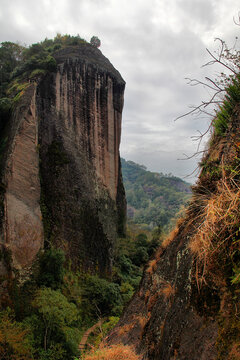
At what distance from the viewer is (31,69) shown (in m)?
18.5

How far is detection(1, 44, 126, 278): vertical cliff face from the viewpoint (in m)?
13.6

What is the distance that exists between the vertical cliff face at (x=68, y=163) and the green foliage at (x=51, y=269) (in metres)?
0.73

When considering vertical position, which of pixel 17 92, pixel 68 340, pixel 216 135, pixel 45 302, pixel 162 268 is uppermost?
pixel 17 92

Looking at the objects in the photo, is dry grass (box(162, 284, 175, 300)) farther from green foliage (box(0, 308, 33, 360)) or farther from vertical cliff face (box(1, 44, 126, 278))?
vertical cliff face (box(1, 44, 126, 278))

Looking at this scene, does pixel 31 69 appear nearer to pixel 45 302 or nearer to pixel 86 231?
pixel 86 231

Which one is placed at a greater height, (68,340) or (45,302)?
(45,302)

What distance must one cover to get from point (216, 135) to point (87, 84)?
18.0m

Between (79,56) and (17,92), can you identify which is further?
(79,56)

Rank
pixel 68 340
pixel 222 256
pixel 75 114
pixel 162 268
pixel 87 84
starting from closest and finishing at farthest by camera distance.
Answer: pixel 222 256, pixel 162 268, pixel 68 340, pixel 75 114, pixel 87 84

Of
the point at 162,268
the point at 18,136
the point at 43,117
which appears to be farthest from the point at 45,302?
the point at 43,117

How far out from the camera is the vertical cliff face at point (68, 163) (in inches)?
536

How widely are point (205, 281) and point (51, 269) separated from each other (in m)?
12.8

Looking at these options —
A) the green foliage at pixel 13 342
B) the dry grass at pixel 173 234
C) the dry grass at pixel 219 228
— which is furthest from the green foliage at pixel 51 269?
the dry grass at pixel 219 228

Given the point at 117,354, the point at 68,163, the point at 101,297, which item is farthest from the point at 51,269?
the point at 117,354
